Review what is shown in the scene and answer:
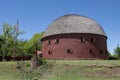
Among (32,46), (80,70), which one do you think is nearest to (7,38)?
(32,46)

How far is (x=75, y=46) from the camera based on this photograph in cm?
4756

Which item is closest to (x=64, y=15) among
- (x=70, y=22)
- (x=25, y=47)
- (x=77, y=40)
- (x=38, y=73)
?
(x=70, y=22)

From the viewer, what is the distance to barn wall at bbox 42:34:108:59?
4753cm

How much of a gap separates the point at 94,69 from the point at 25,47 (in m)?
45.9

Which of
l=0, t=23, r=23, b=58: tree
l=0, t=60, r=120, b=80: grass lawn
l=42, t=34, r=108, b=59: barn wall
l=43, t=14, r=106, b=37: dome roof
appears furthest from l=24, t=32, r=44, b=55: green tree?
l=0, t=60, r=120, b=80: grass lawn

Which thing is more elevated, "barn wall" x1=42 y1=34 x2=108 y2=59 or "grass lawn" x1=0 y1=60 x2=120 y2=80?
"barn wall" x1=42 y1=34 x2=108 y2=59

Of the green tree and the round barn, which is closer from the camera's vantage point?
the round barn

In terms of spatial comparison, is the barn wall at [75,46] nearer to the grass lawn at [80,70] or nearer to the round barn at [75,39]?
the round barn at [75,39]

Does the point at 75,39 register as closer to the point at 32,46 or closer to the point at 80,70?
the point at 80,70

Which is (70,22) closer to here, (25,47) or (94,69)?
(94,69)

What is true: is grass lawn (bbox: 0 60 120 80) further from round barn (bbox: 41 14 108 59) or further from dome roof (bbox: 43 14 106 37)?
dome roof (bbox: 43 14 106 37)

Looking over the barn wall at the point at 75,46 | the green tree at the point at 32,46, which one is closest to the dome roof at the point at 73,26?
the barn wall at the point at 75,46

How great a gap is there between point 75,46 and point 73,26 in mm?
3757

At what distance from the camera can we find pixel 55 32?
159ft
